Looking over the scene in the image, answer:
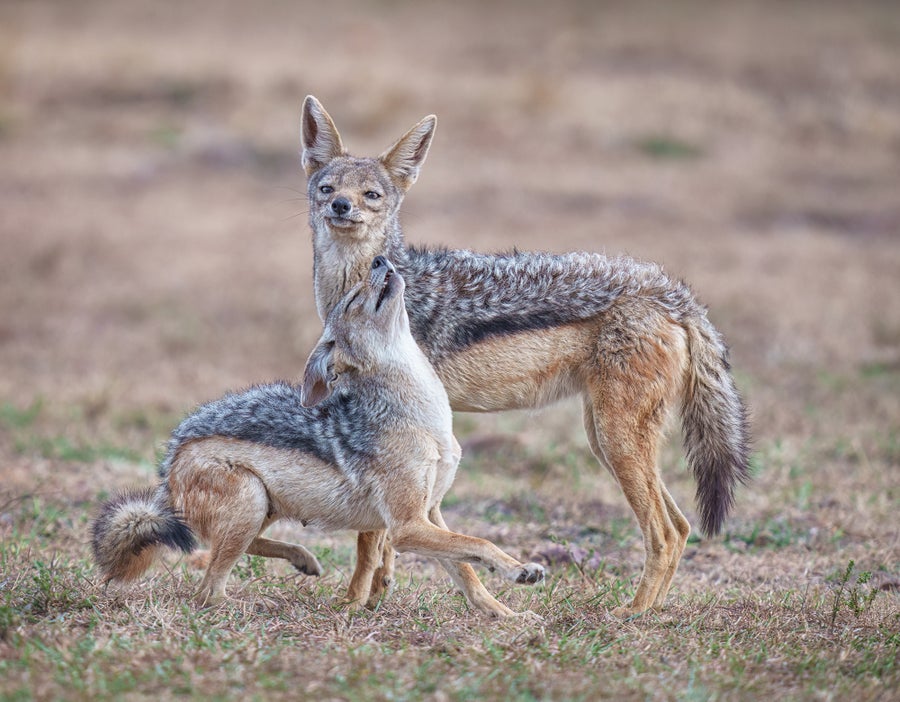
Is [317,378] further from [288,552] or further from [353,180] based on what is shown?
[353,180]

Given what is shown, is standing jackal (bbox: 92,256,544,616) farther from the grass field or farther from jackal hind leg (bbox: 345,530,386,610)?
the grass field

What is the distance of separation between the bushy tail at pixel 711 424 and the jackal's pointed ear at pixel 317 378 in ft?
7.11

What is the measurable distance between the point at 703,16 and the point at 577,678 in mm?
30750

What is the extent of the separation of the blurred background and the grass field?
0.08 m

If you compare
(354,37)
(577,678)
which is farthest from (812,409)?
(354,37)

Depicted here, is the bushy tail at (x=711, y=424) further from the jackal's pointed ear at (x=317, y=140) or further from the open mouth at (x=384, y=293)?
the jackal's pointed ear at (x=317, y=140)

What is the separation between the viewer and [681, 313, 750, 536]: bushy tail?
21.3ft

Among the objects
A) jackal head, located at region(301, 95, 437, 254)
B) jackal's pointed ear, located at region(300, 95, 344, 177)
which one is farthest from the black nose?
jackal's pointed ear, located at region(300, 95, 344, 177)

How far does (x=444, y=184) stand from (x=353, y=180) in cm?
1258

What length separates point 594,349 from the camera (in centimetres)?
647

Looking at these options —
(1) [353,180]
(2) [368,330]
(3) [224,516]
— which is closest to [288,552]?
(3) [224,516]

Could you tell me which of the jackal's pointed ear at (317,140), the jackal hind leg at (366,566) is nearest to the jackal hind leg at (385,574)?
the jackal hind leg at (366,566)

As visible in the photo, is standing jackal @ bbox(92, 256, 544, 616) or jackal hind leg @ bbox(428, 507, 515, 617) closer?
standing jackal @ bbox(92, 256, 544, 616)

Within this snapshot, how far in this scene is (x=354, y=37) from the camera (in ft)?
92.8
